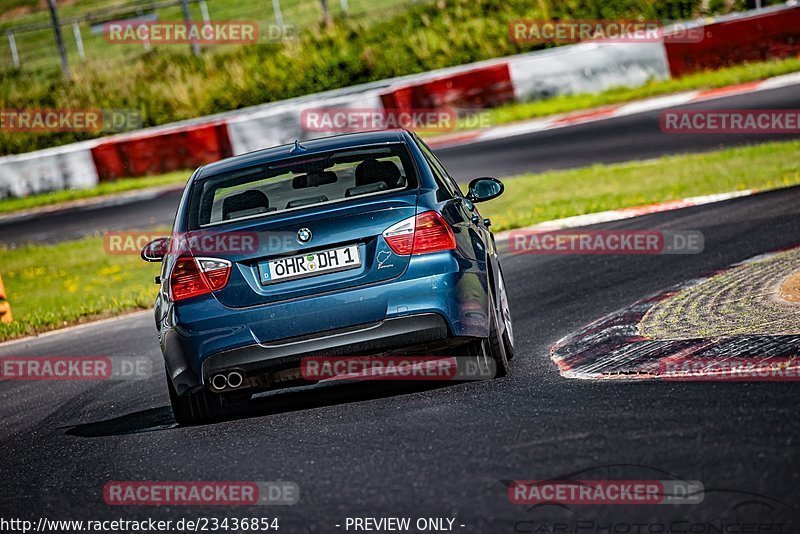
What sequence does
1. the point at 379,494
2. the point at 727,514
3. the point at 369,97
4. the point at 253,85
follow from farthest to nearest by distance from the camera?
the point at 253,85 → the point at 369,97 → the point at 379,494 → the point at 727,514

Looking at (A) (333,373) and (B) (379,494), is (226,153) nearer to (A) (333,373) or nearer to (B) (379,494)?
(A) (333,373)

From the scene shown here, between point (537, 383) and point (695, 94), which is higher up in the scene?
point (537, 383)

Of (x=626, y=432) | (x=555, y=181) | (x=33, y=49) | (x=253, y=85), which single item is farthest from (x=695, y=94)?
(x=33, y=49)

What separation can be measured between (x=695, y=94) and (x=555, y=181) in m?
5.78

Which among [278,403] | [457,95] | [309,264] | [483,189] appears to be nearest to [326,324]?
[309,264]

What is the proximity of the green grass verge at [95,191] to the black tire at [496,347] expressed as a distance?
18469mm

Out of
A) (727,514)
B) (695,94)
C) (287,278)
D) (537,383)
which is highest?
(287,278)

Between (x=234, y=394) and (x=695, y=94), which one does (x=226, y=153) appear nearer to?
(x=695, y=94)

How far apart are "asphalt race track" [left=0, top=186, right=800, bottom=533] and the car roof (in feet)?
4.44

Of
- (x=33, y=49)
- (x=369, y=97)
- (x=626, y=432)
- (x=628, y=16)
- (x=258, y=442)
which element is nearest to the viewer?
(x=626, y=432)

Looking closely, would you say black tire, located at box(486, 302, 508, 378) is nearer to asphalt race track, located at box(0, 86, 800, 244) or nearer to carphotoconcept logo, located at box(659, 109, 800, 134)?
asphalt race track, located at box(0, 86, 800, 244)

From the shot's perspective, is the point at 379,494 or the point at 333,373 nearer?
the point at 379,494

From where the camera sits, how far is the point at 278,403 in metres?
7.25

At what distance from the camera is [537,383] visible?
6695mm
